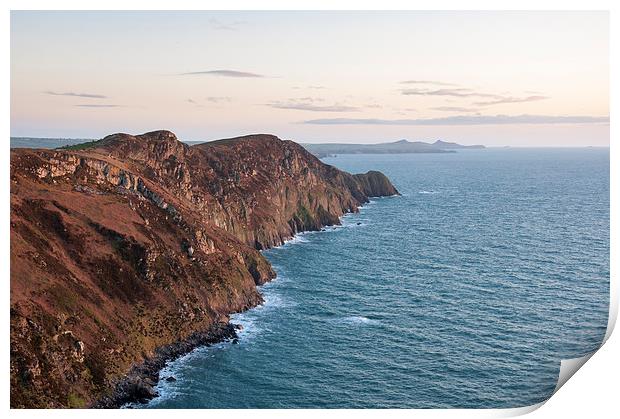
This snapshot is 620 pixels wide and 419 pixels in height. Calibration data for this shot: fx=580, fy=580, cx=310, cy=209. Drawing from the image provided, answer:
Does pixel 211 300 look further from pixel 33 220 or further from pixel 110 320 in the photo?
pixel 33 220

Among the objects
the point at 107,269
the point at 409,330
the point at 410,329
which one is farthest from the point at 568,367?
the point at 107,269

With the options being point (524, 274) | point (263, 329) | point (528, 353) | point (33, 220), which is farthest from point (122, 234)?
point (524, 274)

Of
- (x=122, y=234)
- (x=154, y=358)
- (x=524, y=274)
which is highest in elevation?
(x=122, y=234)

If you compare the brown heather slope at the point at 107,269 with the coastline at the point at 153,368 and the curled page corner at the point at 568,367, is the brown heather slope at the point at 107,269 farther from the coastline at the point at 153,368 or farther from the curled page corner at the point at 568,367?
the curled page corner at the point at 568,367

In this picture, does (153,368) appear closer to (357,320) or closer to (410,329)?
(357,320)

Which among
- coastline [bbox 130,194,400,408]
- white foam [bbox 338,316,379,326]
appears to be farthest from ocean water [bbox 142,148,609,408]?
coastline [bbox 130,194,400,408]

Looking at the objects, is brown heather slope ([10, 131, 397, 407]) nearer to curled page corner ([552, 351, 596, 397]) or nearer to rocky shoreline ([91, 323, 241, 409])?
rocky shoreline ([91, 323, 241, 409])
